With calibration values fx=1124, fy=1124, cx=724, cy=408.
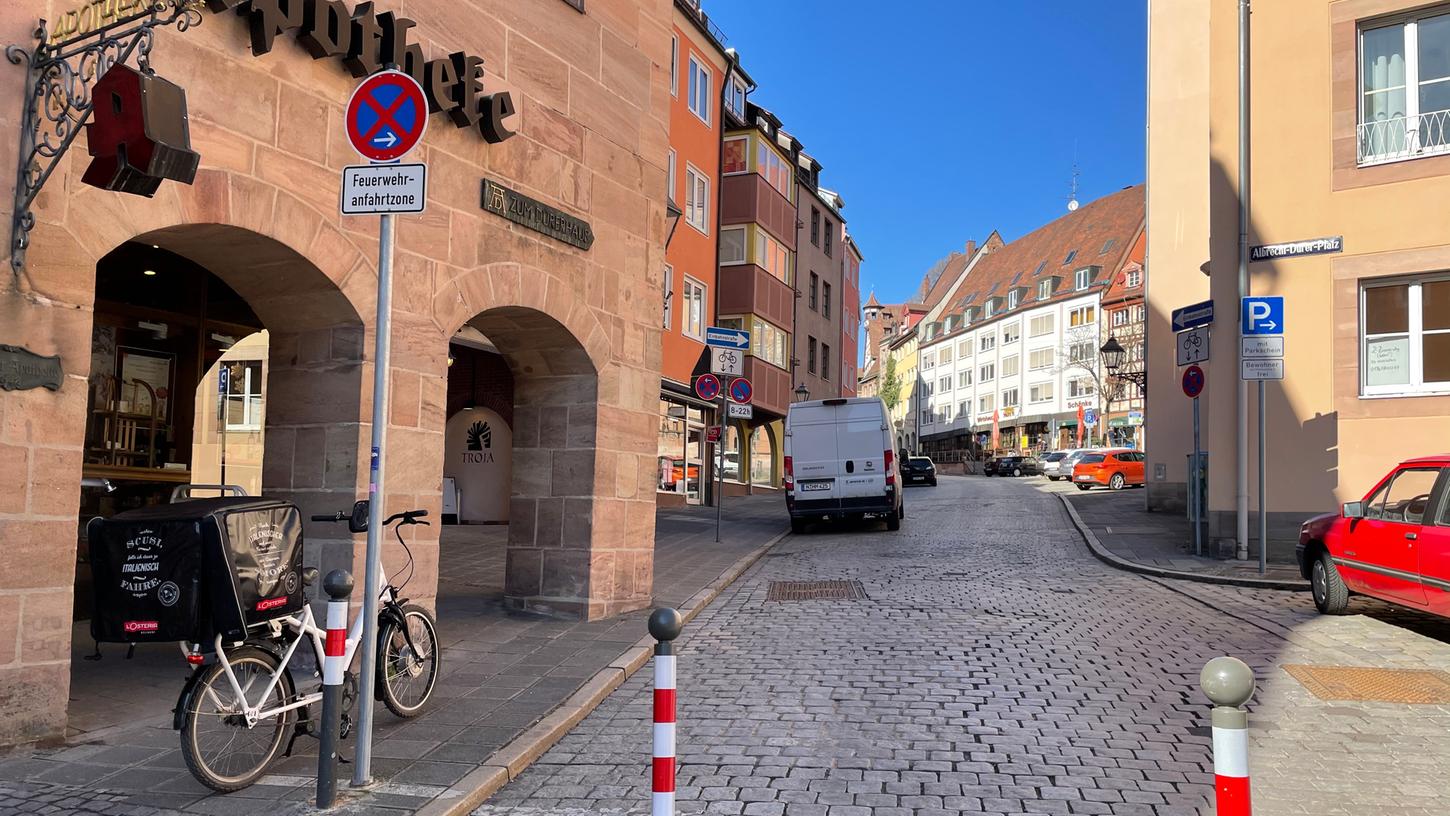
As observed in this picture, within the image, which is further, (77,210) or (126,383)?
(126,383)

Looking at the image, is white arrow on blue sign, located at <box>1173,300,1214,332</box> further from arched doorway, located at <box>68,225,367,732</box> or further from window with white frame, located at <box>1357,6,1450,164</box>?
arched doorway, located at <box>68,225,367,732</box>

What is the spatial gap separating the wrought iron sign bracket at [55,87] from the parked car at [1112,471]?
36.6 m

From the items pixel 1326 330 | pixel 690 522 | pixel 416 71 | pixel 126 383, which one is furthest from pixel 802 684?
pixel 690 522

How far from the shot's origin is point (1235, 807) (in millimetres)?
2869

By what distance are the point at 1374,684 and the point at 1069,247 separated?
251 feet

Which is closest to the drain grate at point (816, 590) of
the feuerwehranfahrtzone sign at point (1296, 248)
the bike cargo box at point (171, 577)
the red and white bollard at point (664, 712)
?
the feuerwehranfahrtzone sign at point (1296, 248)

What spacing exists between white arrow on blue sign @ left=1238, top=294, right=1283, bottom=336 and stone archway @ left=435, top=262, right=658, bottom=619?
789cm

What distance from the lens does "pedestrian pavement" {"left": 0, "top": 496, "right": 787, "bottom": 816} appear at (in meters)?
4.99

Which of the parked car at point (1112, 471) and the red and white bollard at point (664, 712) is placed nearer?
the red and white bollard at point (664, 712)

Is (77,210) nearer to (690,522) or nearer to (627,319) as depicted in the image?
(627,319)

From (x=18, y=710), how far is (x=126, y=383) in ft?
19.5

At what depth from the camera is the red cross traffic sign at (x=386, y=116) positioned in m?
5.28

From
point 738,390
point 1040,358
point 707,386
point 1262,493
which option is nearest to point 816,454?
point 738,390

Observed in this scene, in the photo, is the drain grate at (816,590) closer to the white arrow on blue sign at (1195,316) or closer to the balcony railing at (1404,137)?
the white arrow on blue sign at (1195,316)
